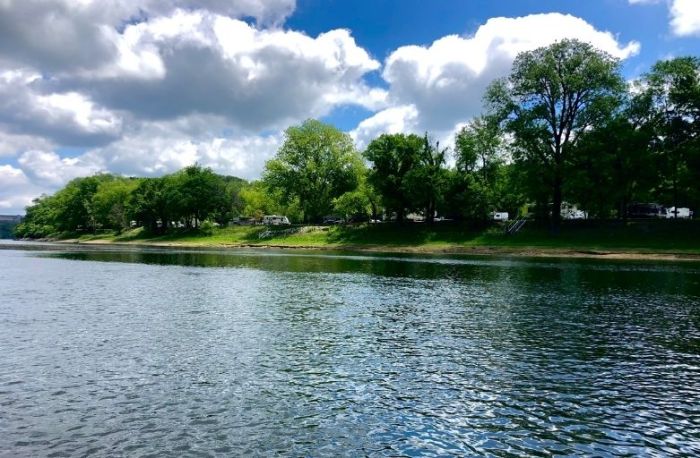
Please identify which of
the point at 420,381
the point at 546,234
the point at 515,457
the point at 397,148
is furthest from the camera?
the point at 397,148

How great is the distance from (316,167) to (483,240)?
56.7m

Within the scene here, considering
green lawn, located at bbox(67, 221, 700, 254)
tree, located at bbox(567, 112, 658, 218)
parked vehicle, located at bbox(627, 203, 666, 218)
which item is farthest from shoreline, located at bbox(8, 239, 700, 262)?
parked vehicle, located at bbox(627, 203, 666, 218)

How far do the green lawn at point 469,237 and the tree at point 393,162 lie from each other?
747 centimetres

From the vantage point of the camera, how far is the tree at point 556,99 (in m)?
87.9

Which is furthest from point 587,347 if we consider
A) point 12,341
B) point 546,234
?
point 546,234

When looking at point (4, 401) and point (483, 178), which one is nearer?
point (4, 401)

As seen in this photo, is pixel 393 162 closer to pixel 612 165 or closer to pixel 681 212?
pixel 612 165

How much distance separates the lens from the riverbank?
A: 79188mm

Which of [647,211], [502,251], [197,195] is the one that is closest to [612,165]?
[502,251]

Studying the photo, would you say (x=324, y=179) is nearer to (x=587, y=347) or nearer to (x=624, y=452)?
(x=587, y=347)

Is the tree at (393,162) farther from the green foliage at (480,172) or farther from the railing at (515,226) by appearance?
the railing at (515,226)

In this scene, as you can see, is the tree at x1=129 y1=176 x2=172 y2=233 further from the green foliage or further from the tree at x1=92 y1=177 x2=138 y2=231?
the green foliage

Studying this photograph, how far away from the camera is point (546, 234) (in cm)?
9306

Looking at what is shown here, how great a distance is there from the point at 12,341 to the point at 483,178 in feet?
307
